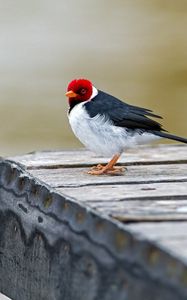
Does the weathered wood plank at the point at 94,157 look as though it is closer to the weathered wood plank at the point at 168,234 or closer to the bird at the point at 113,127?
the bird at the point at 113,127

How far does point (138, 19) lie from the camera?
57.0 ft

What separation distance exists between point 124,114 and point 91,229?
7.04ft

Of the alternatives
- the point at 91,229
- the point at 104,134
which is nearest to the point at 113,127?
the point at 104,134

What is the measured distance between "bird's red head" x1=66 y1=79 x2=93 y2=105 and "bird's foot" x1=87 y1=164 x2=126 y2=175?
82cm

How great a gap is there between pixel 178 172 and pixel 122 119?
2.77ft

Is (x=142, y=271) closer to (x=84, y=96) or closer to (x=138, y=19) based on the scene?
(x=84, y=96)

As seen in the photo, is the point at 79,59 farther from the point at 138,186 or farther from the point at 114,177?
the point at 138,186

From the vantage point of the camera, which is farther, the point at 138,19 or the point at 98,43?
the point at 138,19

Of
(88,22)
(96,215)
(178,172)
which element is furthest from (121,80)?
(96,215)

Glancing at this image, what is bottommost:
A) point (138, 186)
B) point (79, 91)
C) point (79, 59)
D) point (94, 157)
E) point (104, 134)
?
point (138, 186)

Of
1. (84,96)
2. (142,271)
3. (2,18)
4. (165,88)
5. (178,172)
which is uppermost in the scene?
(2,18)

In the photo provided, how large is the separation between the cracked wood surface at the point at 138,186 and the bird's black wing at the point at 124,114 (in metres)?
0.12

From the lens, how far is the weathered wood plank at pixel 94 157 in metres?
5.14

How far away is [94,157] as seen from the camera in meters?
5.74
